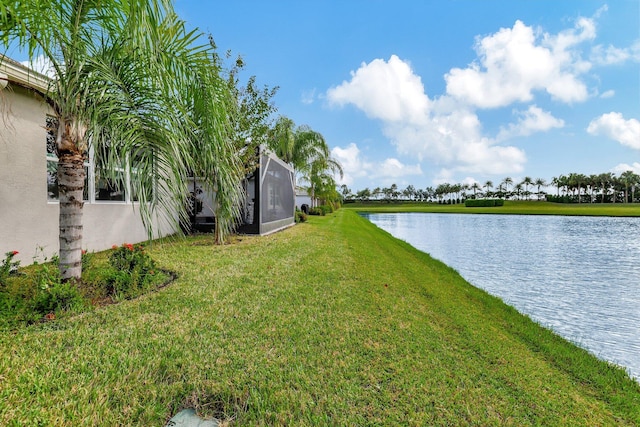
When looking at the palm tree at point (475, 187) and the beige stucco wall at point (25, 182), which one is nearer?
the beige stucco wall at point (25, 182)

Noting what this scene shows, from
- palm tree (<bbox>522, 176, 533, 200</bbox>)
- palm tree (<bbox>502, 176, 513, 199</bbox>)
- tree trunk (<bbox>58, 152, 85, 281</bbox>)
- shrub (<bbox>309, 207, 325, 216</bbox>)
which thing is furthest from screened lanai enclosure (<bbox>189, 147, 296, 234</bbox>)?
palm tree (<bbox>502, 176, 513, 199</bbox>)

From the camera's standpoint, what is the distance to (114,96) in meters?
3.15

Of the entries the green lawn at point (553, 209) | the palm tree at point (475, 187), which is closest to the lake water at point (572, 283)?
the green lawn at point (553, 209)

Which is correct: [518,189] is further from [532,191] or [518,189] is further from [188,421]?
[188,421]

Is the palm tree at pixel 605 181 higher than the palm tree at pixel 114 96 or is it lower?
higher

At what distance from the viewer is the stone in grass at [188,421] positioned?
1.83 metres

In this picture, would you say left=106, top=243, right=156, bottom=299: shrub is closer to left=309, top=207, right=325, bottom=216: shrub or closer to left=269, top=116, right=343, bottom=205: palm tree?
left=269, top=116, right=343, bottom=205: palm tree

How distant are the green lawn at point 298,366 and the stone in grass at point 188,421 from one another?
5 centimetres

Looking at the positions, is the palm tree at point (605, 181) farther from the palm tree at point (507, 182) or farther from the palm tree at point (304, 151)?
the palm tree at point (304, 151)

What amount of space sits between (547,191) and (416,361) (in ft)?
374

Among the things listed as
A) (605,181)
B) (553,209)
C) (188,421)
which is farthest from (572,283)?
(605,181)

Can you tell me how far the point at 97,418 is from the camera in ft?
5.62

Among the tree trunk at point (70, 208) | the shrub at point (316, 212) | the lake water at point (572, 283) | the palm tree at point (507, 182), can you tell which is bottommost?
the lake water at point (572, 283)

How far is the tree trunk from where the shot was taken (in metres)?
3.37
